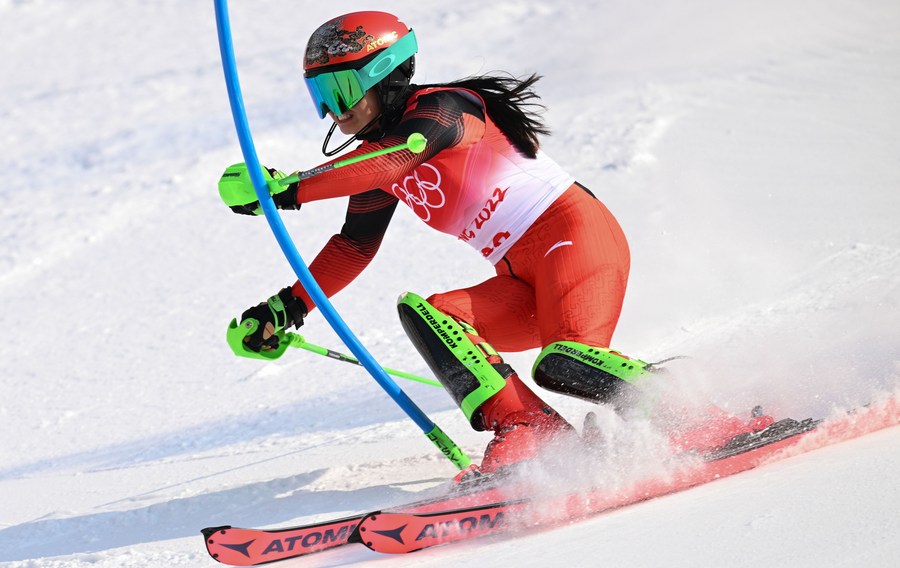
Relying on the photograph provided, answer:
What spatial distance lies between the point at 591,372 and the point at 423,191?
2.94ft

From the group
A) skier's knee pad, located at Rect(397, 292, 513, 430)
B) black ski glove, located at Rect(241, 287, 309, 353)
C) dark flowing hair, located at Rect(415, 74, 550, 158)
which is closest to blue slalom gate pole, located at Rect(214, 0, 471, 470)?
skier's knee pad, located at Rect(397, 292, 513, 430)

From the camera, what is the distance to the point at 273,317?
3.99m

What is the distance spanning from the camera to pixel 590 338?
3486 millimetres

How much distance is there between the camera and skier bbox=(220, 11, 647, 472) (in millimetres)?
3385

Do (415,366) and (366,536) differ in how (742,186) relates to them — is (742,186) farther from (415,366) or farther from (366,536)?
(366,536)

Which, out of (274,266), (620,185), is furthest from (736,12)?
(274,266)

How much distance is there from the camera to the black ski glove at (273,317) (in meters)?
3.99

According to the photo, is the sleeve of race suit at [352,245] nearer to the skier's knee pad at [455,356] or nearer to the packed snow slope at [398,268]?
the skier's knee pad at [455,356]

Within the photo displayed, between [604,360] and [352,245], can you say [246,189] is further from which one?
[604,360]

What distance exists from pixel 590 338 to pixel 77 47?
40.0ft

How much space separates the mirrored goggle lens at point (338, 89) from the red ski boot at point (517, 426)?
1.07 metres

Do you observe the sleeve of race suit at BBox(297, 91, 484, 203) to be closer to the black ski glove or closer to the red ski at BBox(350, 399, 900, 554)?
the black ski glove

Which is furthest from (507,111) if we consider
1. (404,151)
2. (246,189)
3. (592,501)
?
(592,501)

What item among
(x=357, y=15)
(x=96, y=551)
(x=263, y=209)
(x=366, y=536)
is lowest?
(x=96, y=551)
